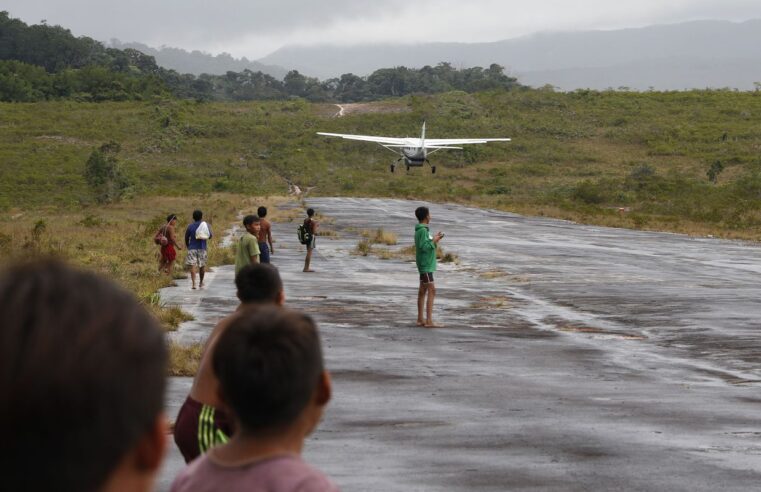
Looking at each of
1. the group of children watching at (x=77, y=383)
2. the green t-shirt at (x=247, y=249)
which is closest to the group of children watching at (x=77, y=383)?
the group of children watching at (x=77, y=383)

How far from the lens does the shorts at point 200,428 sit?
5117mm

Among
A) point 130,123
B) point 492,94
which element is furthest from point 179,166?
point 492,94

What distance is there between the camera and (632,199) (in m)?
70.9

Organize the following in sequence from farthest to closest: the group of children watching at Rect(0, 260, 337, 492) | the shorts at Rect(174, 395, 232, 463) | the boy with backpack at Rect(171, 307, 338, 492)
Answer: the shorts at Rect(174, 395, 232, 463) → the boy with backpack at Rect(171, 307, 338, 492) → the group of children watching at Rect(0, 260, 337, 492)

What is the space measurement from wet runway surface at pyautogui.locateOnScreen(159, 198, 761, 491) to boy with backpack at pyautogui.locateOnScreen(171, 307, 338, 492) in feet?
19.4

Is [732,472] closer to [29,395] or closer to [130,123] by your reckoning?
[29,395]

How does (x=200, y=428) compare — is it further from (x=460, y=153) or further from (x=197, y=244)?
(x=460, y=153)

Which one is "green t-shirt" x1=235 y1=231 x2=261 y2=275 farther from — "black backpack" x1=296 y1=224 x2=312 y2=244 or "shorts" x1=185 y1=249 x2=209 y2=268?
"black backpack" x1=296 y1=224 x2=312 y2=244

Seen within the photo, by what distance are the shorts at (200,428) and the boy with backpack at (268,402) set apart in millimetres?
2000

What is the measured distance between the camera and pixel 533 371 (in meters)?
15.3

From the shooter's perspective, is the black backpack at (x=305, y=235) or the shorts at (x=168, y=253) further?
the black backpack at (x=305, y=235)

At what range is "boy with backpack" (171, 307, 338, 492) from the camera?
2977 millimetres

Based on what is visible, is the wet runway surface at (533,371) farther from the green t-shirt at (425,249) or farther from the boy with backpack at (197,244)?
the green t-shirt at (425,249)

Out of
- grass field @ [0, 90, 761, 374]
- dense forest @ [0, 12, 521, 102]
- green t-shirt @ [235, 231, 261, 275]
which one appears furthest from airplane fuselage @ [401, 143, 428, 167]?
dense forest @ [0, 12, 521, 102]
